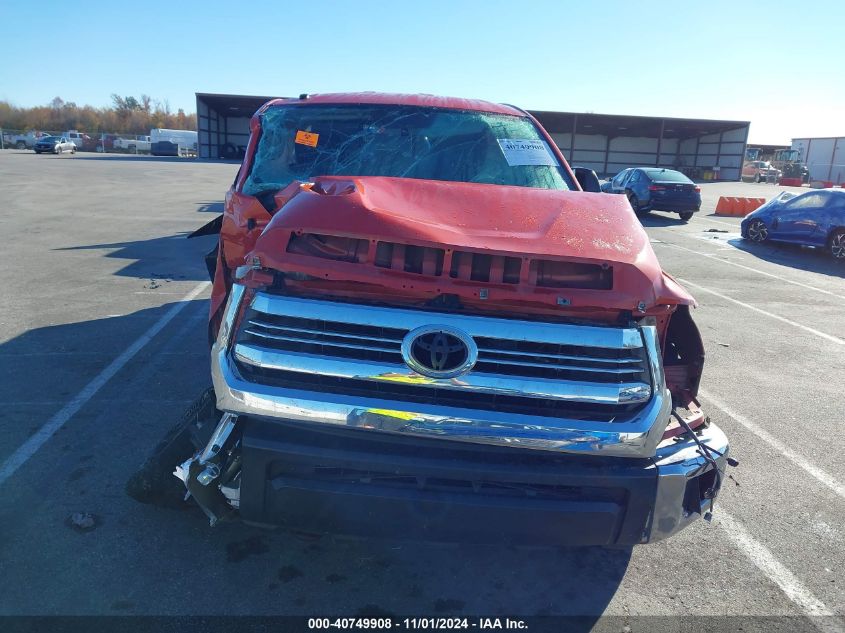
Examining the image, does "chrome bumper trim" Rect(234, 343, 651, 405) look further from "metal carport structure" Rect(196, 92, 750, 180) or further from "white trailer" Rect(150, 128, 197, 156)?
"white trailer" Rect(150, 128, 197, 156)

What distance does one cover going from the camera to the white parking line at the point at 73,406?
3.72m

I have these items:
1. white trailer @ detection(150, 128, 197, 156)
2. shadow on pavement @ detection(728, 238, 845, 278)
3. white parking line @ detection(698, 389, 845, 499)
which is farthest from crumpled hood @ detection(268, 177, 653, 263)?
white trailer @ detection(150, 128, 197, 156)

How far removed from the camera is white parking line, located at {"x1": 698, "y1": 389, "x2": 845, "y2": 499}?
4004 mm

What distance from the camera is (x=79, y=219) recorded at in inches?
565

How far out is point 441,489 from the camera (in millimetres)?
2287

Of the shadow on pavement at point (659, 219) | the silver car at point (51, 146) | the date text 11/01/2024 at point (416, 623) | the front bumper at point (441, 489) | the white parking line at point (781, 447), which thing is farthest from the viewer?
the silver car at point (51, 146)

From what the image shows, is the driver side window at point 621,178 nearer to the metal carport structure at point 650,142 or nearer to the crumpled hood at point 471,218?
the crumpled hood at point 471,218

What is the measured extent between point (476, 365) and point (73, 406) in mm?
3417

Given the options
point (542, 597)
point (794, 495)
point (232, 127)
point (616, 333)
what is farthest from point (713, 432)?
point (232, 127)

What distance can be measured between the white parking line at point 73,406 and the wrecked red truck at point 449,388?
1750 millimetres

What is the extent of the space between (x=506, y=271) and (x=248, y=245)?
1.74 metres

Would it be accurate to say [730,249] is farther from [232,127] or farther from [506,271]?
[232,127]

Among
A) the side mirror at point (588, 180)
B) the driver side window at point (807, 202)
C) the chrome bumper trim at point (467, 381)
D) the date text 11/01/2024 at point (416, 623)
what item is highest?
the side mirror at point (588, 180)

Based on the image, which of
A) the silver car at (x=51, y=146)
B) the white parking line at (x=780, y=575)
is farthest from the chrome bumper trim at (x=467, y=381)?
the silver car at (x=51, y=146)
